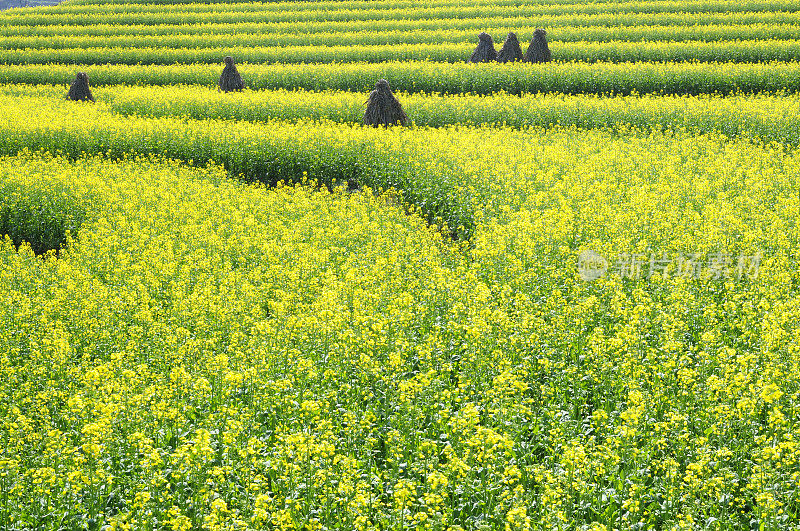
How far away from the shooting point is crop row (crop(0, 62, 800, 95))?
75.4 ft

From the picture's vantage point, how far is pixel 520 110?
20.2 meters

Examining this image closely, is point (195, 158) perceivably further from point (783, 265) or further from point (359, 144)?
point (783, 265)

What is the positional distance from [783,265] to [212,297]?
7.21 m

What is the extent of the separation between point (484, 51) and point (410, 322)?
24.1 metres

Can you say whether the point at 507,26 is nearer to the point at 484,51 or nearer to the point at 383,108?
the point at 484,51

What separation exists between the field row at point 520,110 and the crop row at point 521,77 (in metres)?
1.48

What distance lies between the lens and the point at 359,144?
16922mm

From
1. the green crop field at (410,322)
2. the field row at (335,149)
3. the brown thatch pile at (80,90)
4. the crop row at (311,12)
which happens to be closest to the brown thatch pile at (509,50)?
the green crop field at (410,322)

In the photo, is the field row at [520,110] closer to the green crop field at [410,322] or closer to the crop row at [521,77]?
the green crop field at [410,322]

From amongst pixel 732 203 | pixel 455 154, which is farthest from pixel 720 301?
pixel 455 154

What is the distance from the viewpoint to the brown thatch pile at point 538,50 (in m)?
28.0

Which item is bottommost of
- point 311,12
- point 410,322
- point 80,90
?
point 410,322

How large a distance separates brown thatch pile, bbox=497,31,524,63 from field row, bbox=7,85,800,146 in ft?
21.1

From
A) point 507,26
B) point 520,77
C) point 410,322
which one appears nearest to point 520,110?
point 520,77
